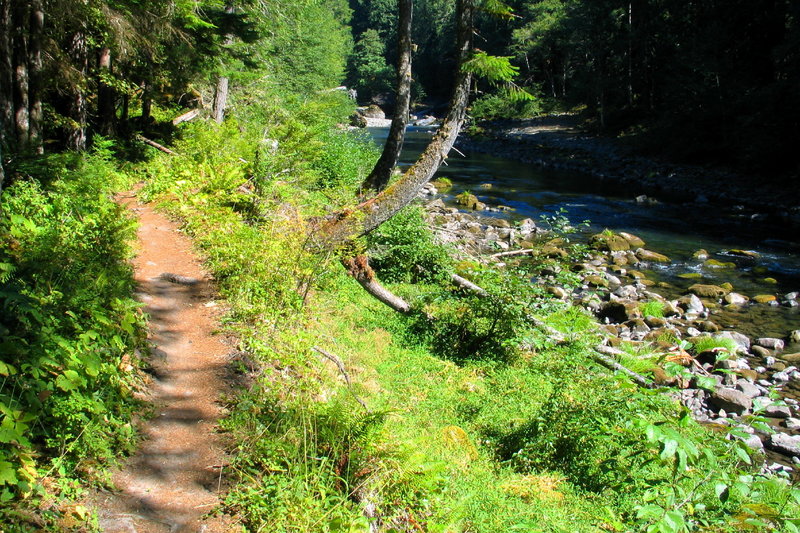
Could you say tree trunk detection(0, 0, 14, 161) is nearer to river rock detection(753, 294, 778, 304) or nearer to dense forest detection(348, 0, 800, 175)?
dense forest detection(348, 0, 800, 175)

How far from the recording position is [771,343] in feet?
34.8

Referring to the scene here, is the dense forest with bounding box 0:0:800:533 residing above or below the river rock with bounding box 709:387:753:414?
above

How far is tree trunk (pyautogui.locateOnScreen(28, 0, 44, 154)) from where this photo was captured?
8.61m

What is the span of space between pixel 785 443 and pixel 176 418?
25.2 feet

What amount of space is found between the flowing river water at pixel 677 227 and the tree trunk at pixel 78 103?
27.2 feet

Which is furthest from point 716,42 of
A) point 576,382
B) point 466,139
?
point 576,382

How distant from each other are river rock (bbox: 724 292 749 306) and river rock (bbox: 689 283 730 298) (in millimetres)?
168

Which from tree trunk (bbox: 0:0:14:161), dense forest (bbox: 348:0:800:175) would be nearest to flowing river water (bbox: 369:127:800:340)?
dense forest (bbox: 348:0:800:175)

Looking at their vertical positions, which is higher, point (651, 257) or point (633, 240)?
point (633, 240)

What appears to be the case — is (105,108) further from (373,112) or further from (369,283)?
(373,112)

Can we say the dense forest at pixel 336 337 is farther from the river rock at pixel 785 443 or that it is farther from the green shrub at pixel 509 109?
the green shrub at pixel 509 109

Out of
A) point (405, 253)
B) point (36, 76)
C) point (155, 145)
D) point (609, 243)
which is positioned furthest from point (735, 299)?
point (36, 76)

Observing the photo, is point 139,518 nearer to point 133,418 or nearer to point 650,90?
point 133,418

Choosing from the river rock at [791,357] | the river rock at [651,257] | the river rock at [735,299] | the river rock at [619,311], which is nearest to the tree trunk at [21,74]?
the river rock at [619,311]
